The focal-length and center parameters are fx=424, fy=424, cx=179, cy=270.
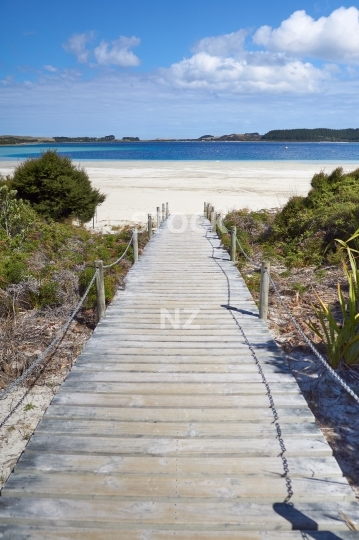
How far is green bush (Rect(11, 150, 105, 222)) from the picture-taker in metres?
15.0

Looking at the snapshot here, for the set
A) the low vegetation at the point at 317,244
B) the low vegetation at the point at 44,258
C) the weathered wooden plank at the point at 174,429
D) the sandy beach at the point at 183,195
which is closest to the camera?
the weathered wooden plank at the point at 174,429

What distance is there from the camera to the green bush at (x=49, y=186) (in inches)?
590

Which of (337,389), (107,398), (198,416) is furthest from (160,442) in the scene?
(337,389)

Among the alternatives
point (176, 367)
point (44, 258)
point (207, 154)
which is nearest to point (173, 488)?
point (176, 367)

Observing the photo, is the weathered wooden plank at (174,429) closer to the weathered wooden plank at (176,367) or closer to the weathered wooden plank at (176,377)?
the weathered wooden plank at (176,377)

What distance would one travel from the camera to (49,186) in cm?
1495

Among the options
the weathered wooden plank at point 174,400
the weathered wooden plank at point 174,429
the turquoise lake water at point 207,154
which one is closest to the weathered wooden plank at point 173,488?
the weathered wooden plank at point 174,429

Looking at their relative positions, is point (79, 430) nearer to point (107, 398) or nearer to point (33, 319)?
point (107, 398)

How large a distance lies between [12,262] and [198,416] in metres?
6.51

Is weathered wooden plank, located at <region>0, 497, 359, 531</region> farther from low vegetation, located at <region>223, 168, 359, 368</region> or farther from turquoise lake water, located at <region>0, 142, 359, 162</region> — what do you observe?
turquoise lake water, located at <region>0, 142, 359, 162</region>

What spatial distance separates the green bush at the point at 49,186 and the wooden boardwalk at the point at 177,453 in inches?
407

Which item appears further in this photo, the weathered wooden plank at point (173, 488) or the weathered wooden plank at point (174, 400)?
the weathered wooden plank at point (174, 400)

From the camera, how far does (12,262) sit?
9141 millimetres

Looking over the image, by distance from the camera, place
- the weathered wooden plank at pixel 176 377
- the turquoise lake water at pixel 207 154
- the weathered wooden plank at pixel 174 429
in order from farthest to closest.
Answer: the turquoise lake water at pixel 207 154, the weathered wooden plank at pixel 176 377, the weathered wooden plank at pixel 174 429
